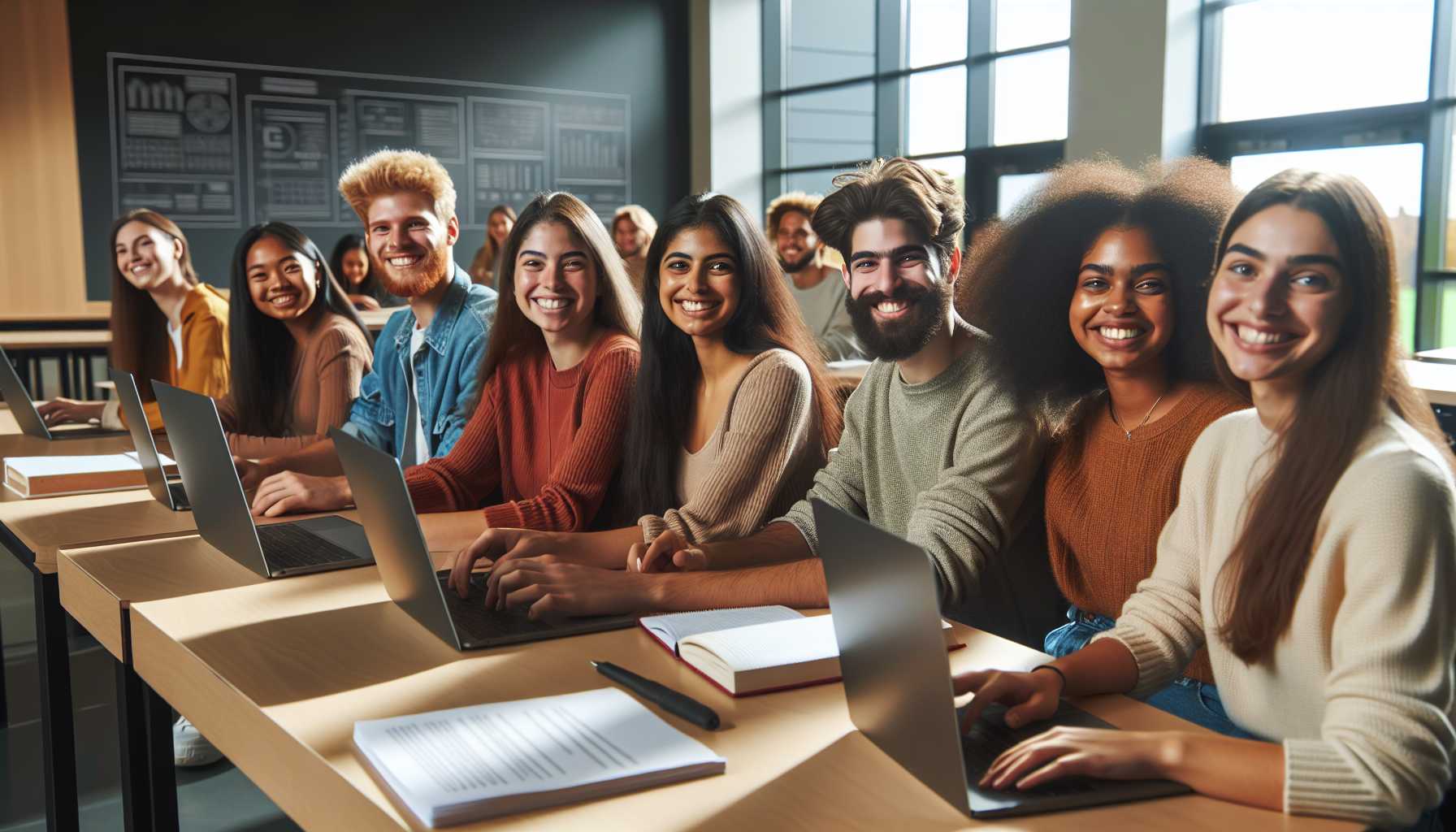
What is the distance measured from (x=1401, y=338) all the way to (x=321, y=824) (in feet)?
3.46

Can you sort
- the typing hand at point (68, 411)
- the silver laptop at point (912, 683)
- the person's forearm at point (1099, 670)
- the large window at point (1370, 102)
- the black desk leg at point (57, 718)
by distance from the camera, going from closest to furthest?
1. the silver laptop at point (912, 683)
2. the person's forearm at point (1099, 670)
3. the black desk leg at point (57, 718)
4. the typing hand at point (68, 411)
5. the large window at point (1370, 102)

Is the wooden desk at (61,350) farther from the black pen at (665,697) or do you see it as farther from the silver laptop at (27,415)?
the black pen at (665,697)

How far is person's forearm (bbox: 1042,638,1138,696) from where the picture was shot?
119 centimetres

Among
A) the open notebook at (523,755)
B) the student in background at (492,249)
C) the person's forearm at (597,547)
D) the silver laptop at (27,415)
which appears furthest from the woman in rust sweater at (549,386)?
the student in background at (492,249)

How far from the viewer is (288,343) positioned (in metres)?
3.02

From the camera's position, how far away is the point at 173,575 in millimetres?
1679

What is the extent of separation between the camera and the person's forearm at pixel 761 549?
1731 mm

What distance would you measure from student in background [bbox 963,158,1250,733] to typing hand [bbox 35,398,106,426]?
2.68 m

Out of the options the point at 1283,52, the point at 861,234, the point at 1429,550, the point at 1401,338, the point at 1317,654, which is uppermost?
the point at 1283,52

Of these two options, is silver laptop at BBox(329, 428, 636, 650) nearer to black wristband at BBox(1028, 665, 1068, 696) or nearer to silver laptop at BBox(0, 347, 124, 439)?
black wristband at BBox(1028, 665, 1068, 696)

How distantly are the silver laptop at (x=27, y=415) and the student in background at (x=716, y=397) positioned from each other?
1822 mm

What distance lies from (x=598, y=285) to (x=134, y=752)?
1.09 meters

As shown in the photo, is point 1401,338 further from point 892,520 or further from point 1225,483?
point 892,520

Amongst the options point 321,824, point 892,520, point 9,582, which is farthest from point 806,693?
point 9,582
